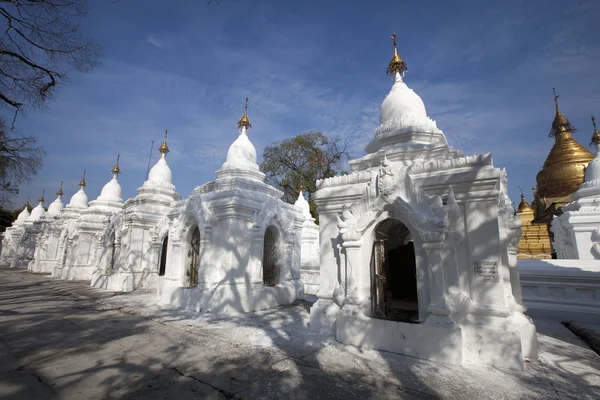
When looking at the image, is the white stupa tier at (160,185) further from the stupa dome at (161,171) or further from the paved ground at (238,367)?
the paved ground at (238,367)

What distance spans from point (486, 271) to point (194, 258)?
856cm

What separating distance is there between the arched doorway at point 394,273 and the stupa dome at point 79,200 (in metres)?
25.9

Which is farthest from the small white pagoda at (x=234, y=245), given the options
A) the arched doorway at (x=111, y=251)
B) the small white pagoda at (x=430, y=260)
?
the arched doorway at (x=111, y=251)

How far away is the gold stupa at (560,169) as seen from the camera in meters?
24.9

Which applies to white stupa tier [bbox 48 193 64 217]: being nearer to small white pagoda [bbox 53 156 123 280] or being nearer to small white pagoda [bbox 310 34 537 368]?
small white pagoda [bbox 53 156 123 280]

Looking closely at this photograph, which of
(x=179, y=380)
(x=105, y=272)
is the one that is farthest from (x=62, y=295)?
(x=179, y=380)

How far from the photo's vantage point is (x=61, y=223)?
24.5 metres

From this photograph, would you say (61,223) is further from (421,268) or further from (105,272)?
(421,268)

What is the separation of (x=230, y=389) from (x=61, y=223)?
2712 cm

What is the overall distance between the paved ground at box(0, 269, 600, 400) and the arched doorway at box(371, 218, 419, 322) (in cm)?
112

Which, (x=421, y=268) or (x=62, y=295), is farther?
(x=62, y=295)

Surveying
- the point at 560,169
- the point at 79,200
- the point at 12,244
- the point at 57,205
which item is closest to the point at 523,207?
the point at 560,169

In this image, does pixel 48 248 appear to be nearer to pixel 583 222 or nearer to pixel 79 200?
pixel 79 200

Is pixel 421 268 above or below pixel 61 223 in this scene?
below
